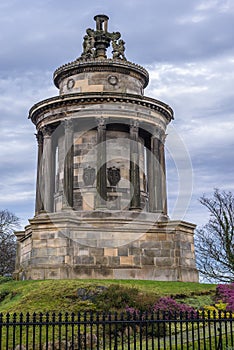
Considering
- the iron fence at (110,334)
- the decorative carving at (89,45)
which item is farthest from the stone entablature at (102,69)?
the iron fence at (110,334)

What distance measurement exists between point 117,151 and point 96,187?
2565 millimetres

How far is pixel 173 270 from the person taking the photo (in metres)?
23.5

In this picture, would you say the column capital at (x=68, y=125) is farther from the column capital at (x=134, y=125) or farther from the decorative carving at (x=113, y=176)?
the column capital at (x=134, y=125)

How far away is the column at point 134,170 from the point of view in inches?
1019

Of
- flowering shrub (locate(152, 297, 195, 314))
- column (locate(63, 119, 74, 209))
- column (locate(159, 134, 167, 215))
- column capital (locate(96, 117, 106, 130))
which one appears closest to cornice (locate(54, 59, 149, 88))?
column capital (locate(96, 117, 106, 130))

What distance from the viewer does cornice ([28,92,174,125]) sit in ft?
85.3

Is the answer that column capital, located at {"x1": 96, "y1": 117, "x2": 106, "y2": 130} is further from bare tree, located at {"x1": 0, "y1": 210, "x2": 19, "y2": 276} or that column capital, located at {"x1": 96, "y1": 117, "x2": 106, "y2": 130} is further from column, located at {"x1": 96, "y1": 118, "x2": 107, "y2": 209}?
bare tree, located at {"x1": 0, "y1": 210, "x2": 19, "y2": 276}


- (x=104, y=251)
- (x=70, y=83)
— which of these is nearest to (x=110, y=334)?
(x=104, y=251)

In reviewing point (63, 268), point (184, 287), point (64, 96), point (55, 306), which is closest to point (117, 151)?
point (64, 96)

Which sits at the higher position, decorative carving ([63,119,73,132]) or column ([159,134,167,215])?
decorative carving ([63,119,73,132])

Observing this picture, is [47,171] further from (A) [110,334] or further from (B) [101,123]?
(A) [110,334]

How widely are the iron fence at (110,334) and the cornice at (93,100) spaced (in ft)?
50.1

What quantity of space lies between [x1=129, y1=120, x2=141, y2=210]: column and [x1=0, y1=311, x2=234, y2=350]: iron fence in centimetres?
1312

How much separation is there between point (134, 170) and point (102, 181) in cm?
189
